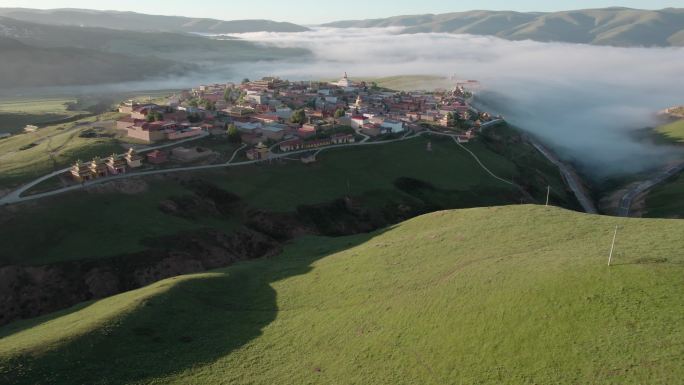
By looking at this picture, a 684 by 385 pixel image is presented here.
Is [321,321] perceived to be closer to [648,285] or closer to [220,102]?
[648,285]

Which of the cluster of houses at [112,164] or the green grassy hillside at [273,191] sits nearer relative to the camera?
the green grassy hillside at [273,191]

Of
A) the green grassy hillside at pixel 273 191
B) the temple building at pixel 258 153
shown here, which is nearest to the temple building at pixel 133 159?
the green grassy hillside at pixel 273 191

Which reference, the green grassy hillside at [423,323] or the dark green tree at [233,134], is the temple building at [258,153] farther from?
the green grassy hillside at [423,323]

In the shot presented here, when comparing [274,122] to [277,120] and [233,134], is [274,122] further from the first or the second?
[233,134]

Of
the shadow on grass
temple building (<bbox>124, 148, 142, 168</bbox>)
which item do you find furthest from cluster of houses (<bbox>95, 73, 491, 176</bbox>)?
the shadow on grass

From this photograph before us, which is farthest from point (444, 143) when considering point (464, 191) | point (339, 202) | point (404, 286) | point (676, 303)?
point (676, 303)
